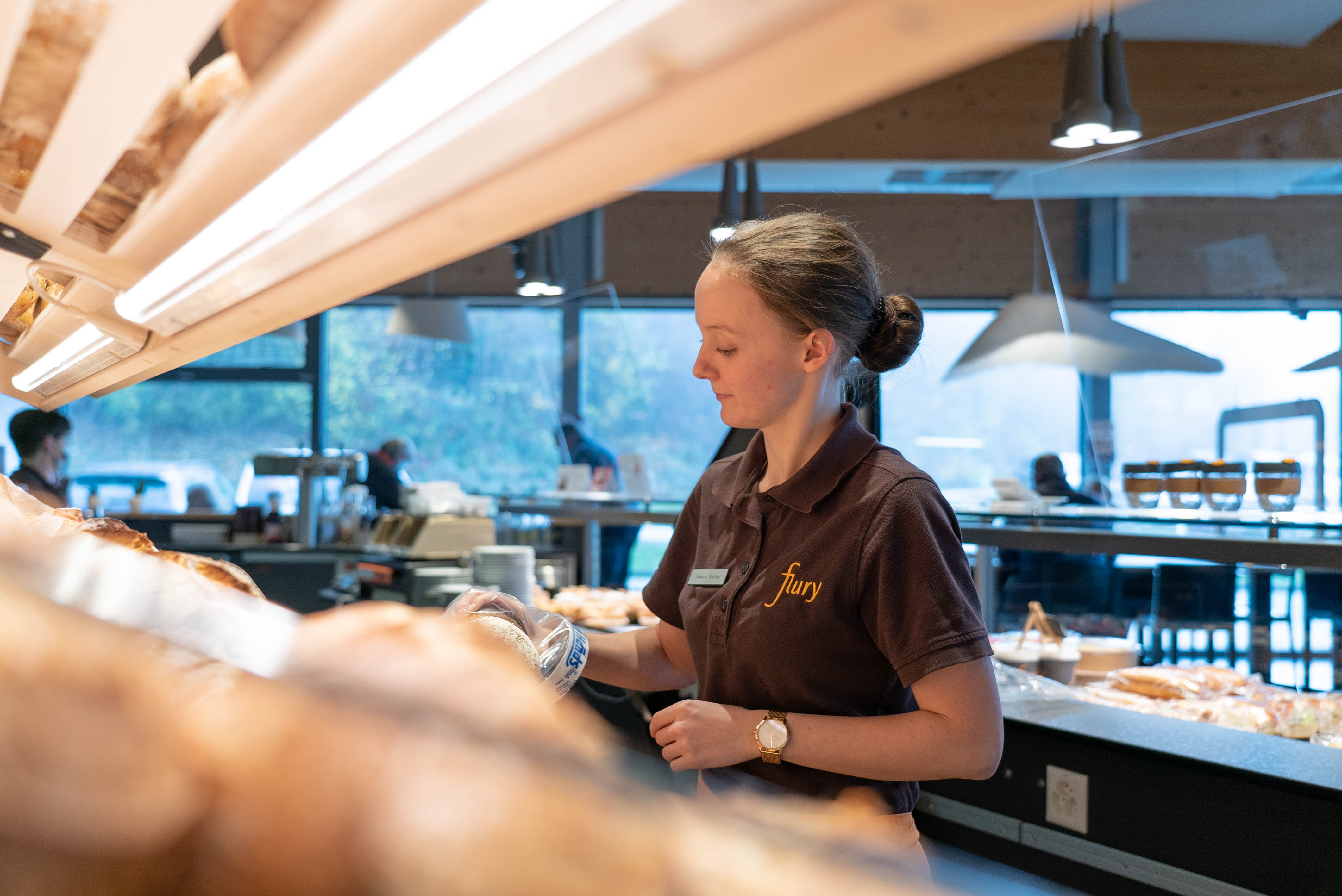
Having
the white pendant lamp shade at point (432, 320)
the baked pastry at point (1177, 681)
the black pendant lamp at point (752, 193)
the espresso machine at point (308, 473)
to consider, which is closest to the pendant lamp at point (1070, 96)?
the black pendant lamp at point (752, 193)

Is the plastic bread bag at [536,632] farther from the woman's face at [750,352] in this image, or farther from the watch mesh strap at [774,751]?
the woman's face at [750,352]

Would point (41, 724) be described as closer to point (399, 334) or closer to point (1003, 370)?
point (1003, 370)

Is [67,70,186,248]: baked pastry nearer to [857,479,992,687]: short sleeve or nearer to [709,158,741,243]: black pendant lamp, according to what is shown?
[857,479,992,687]: short sleeve

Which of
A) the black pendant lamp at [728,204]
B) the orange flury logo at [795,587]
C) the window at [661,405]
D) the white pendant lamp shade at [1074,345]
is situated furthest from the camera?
the window at [661,405]

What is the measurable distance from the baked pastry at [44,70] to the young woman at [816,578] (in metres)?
0.94

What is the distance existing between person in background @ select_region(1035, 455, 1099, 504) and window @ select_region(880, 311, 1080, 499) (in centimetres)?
25

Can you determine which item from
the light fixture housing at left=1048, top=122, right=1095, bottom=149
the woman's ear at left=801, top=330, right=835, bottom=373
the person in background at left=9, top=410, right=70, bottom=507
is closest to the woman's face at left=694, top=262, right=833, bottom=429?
the woman's ear at left=801, top=330, right=835, bottom=373

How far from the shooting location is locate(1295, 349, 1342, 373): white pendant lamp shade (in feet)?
10.9

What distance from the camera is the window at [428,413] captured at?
28.6 feet

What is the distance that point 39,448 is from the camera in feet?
9.29

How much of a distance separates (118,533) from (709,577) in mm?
858

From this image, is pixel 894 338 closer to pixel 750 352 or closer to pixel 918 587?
pixel 750 352

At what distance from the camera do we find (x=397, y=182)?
47cm

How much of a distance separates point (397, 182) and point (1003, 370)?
Result: 20.4 ft
